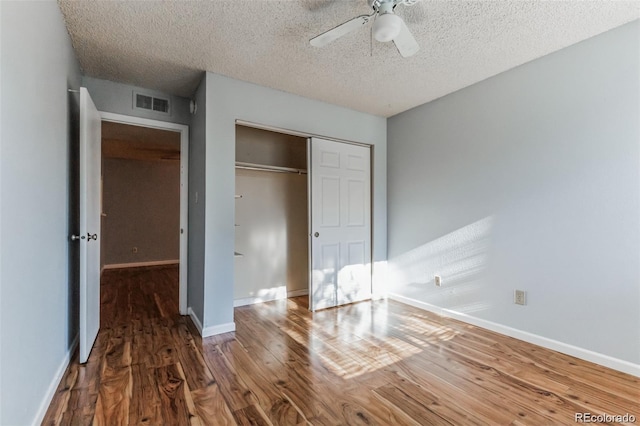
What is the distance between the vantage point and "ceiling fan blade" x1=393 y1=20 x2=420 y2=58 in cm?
186

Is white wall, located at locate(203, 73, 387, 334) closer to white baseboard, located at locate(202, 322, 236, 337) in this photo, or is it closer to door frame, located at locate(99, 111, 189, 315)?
white baseboard, located at locate(202, 322, 236, 337)

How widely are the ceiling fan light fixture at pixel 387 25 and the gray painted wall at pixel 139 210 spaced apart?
20.9 feet

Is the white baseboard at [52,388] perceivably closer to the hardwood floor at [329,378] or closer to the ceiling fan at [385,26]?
the hardwood floor at [329,378]

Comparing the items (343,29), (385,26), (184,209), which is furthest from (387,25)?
(184,209)

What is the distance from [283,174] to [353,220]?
1.18 metres

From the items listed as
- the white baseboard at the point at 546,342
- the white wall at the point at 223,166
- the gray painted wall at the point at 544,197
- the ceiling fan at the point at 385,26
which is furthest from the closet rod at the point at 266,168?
the white baseboard at the point at 546,342

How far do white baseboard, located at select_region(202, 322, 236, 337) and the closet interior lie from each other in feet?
2.87

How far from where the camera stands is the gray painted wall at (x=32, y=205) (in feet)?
4.19

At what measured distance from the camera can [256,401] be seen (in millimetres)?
1866

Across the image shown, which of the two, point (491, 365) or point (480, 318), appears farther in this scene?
point (480, 318)

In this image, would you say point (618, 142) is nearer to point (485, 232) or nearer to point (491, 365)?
point (485, 232)

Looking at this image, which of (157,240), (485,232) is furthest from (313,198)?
(157,240)

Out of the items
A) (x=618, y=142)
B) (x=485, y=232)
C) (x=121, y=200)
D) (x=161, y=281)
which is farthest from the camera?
(x=121, y=200)

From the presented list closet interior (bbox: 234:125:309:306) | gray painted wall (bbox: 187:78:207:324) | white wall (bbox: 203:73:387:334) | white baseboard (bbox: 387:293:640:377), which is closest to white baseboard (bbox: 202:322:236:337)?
white wall (bbox: 203:73:387:334)
